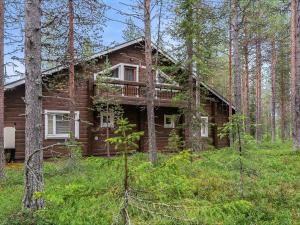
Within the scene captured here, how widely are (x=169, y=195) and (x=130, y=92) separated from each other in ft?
54.1

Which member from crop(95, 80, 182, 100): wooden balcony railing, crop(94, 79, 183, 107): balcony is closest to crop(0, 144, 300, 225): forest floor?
crop(94, 79, 183, 107): balcony

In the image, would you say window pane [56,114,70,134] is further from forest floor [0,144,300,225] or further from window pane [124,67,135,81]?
window pane [124,67,135,81]

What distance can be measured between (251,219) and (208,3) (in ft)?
44.4

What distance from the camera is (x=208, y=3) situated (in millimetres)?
17328

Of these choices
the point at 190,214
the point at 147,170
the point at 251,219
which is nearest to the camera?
the point at 190,214

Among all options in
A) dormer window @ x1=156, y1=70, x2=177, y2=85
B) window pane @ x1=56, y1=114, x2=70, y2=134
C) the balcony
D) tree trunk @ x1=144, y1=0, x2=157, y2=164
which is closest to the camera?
tree trunk @ x1=144, y1=0, x2=157, y2=164

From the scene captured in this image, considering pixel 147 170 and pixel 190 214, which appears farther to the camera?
pixel 147 170

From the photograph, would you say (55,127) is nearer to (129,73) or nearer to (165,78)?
(129,73)

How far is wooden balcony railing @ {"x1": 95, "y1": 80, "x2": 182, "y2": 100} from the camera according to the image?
1817 cm

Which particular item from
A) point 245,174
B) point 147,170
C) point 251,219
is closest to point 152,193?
point 147,170

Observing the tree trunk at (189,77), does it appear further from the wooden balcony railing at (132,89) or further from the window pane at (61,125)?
the window pane at (61,125)

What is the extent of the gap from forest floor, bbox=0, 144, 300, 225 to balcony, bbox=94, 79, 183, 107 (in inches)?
205

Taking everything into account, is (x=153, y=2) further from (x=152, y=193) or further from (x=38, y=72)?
(x=152, y=193)

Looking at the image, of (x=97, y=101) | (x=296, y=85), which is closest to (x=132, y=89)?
(x=97, y=101)
